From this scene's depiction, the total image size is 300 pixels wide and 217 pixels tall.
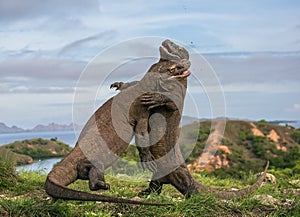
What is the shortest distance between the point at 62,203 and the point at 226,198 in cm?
257

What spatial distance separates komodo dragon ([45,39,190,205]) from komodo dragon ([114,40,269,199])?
4.2 inches

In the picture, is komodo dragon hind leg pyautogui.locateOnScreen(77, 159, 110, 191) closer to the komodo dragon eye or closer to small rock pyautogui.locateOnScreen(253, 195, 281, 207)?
the komodo dragon eye

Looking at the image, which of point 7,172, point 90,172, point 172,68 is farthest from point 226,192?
point 7,172

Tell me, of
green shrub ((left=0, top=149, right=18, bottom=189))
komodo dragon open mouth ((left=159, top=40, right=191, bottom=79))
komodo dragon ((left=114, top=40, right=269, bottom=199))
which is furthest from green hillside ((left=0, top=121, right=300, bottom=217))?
komodo dragon open mouth ((left=159, top=40, right=191, bottom=79))

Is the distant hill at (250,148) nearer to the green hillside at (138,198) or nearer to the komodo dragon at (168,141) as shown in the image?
the green hillside at (138,198)

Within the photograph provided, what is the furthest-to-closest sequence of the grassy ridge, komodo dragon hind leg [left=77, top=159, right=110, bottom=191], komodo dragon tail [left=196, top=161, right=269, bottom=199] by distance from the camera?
1. komodo dragon tail [left=196, top=161, right=269, bottom=199]
2. the grassy ridge
3. komodo dragon hind leg [left=77, top=159, right=110, bottom=191]

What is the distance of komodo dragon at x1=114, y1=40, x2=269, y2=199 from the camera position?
25.7 ft

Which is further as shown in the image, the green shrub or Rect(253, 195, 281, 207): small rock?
the green shrub

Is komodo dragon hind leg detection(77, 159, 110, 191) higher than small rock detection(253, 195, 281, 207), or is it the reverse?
komodo dragon hind leg detection(77, 159, 110, 191)

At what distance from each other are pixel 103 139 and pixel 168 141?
124cm

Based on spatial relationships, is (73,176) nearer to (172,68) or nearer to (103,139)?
(103,139)

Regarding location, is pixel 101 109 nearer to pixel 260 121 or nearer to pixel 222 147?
pixel 222 147

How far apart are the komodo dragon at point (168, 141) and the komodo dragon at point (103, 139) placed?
11cm

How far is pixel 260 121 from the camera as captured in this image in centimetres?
2567
